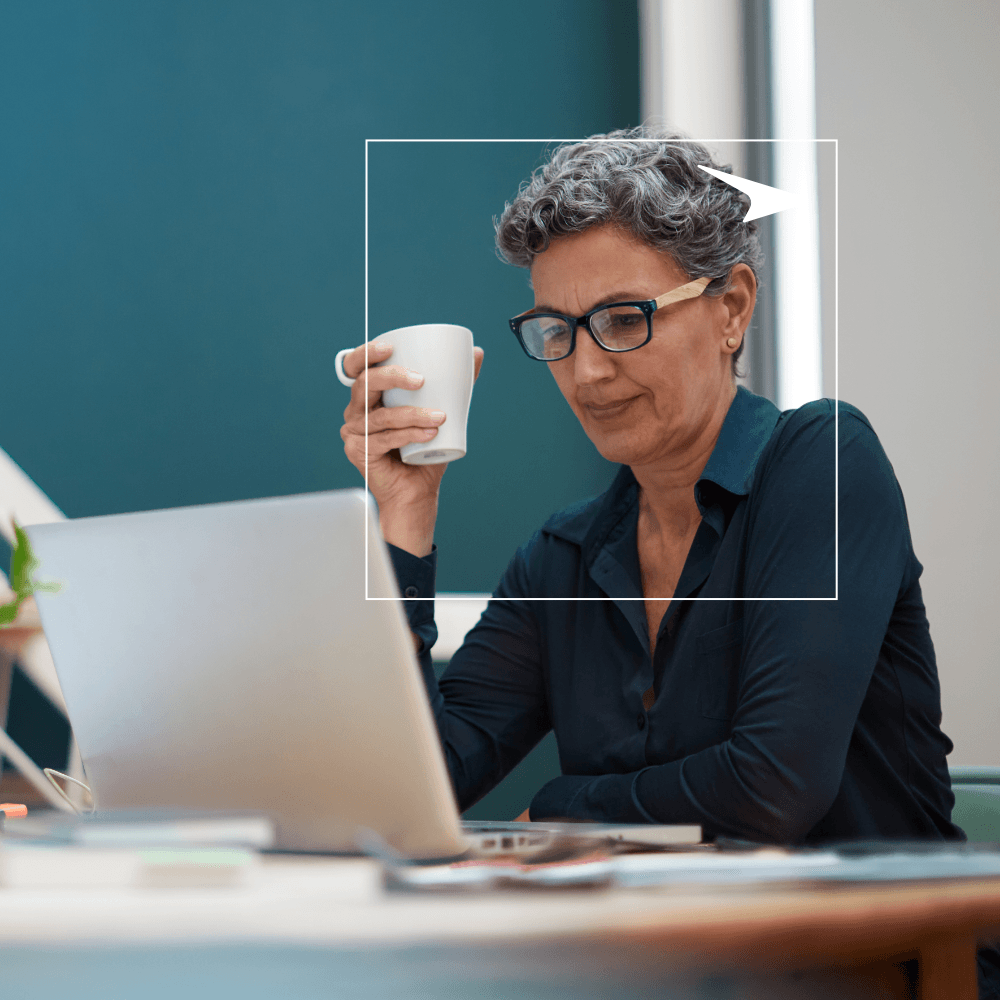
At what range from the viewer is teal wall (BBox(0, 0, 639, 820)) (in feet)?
6.88

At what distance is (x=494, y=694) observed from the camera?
4.72 feet

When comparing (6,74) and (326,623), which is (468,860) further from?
(6,74)

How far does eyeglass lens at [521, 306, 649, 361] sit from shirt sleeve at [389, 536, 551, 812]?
31cm

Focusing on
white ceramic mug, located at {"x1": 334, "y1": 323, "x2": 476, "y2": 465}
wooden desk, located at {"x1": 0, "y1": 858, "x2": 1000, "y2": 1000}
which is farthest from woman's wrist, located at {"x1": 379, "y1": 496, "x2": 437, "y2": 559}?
wooden desk, located at {"x1": 0, "y1": 858, "x2": 1000, "y2": 1000}

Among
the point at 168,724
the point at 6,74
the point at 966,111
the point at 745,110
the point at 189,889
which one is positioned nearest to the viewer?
the point at 189,889

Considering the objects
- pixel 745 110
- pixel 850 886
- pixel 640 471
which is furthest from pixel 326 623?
pixel 745 110

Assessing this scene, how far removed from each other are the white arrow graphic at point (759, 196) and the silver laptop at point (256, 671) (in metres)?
0.83

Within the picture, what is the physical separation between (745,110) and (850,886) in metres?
1.38

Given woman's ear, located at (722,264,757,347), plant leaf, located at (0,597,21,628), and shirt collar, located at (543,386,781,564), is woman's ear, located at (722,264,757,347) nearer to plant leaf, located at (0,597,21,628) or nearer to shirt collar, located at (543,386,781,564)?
shirt collar, located at (543,386,781,564)

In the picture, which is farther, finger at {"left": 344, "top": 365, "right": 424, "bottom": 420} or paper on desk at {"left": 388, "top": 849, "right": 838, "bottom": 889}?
finger at {"left": 344, "top": 365, "right": 424, "bottom": 420}

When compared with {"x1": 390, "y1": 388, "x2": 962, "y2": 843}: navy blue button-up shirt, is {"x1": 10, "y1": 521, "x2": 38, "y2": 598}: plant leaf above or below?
above

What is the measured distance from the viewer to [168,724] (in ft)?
2.45

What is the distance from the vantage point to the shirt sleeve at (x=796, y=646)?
1028 millimetres

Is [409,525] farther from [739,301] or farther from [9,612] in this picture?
[9,612]
